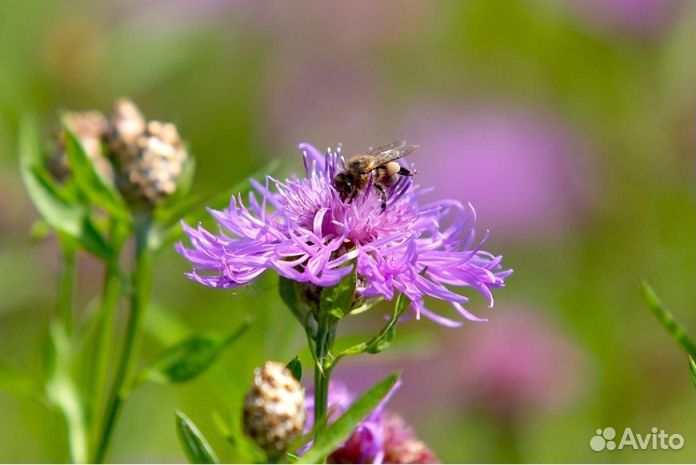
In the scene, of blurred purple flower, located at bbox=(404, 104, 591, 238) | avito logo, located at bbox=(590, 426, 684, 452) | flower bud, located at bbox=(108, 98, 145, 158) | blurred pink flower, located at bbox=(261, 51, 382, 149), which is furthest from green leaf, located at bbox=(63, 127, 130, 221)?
blurred pink flower, located at bbox=(261, 51, 382, 149)

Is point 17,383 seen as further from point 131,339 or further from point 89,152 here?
point 89,152

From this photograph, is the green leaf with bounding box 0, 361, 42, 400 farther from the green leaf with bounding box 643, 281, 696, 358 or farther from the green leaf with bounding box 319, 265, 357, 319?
the green leaf with bounding box 643, 281, 696, 358

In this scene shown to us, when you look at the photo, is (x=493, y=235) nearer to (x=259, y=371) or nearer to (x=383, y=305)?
(x=383, y=305)

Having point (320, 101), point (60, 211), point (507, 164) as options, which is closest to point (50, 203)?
point (60, 211)

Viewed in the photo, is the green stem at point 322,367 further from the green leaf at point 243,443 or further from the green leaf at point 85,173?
the green leaf at point 85,173

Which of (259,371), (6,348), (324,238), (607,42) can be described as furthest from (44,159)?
(607,42)

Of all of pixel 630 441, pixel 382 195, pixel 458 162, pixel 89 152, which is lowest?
pixel 630 441
